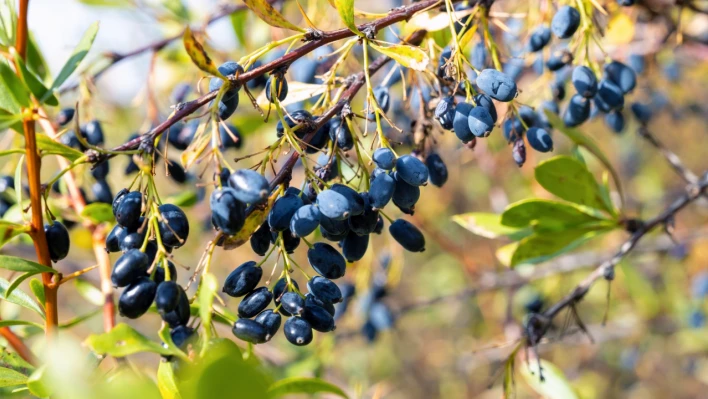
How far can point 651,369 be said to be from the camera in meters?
3.67

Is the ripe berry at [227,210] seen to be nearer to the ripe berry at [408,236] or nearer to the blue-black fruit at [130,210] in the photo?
the blue-black fruit at [130,210]

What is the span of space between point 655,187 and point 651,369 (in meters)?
1.09

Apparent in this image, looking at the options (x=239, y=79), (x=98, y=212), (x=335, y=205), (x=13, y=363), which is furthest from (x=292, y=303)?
(x=98, y=212)

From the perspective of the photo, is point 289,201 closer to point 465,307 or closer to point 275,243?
point 275,243

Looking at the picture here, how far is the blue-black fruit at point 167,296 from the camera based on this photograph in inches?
31.5

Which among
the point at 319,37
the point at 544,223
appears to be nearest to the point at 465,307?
the point at 544,223

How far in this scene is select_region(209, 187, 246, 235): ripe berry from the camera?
31.2 inches

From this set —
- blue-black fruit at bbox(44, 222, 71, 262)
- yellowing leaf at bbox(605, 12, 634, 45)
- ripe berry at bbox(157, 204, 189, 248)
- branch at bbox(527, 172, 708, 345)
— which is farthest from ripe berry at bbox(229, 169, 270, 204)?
yellowing leaf at bbox(605, 12, 634, 45)

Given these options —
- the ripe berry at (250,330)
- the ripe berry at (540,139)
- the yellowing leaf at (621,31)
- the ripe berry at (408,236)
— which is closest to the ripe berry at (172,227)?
the ripe berry at (250,330)

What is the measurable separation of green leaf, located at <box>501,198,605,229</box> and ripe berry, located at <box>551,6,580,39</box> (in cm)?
34

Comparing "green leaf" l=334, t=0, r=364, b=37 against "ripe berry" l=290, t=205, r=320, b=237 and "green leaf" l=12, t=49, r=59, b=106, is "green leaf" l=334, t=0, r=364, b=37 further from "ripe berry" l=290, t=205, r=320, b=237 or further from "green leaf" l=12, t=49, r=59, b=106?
"green leaf" l=12, t=49, r=59, b=106

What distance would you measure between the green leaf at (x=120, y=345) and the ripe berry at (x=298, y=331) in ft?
0.59

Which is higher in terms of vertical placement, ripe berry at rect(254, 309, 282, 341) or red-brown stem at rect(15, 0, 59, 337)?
red-brown stem at rect(15, 0, 59, 337)

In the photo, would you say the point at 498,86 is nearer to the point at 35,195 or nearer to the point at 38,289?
the point at 35,195
